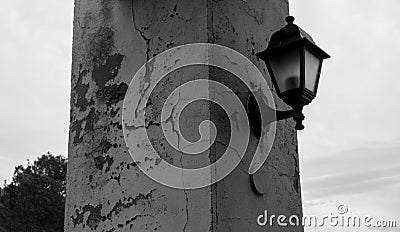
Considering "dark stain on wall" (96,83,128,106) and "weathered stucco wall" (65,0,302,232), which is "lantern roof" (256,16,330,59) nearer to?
"weathered stucco wall" (65,0,302,232)

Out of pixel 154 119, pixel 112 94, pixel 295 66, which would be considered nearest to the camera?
pixel 295 66

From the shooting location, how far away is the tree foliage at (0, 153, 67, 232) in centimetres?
1441

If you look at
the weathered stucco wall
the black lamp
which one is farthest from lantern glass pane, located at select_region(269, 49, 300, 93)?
the weathered stucco wall

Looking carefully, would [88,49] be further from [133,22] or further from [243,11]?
[243,11]

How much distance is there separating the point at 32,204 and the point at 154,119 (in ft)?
45.9

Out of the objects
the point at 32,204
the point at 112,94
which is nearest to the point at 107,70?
the point at 112,94

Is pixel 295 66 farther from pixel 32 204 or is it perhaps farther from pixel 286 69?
pixel 32 204

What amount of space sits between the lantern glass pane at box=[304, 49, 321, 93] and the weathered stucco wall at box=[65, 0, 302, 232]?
302mm

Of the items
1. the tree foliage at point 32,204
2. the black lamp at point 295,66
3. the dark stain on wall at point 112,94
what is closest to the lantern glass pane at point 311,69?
the black lamp at point 295,66

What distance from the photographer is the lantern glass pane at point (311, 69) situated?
1658 mm

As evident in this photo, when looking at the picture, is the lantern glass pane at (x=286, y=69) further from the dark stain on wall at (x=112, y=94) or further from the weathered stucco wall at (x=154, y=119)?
the dark stain on wall at (x=112, y=94)

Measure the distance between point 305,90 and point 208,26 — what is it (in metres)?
0.42

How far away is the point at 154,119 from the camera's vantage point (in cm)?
182

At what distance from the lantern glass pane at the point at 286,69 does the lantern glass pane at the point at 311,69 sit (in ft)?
0.11
